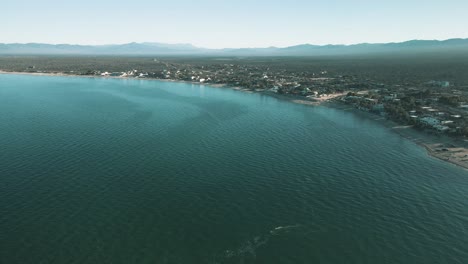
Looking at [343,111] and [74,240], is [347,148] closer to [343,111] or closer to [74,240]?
[343,111]

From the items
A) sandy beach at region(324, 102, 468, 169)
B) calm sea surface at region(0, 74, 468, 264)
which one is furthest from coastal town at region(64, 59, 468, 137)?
calm sea surface at region(0, 74, 468, 264)

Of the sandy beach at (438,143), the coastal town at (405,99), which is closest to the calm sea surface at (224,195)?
the sandy beach at (438,143)

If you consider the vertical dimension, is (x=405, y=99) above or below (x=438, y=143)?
above

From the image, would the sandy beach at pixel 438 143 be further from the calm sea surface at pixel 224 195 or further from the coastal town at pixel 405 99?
the calm sea surface at pixel 224 195

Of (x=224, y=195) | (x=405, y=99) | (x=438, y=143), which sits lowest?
(x=224, y=195)

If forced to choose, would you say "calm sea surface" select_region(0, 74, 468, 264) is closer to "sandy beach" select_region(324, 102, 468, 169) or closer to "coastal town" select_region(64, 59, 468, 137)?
"sandy beach" select_region(324, 102, 468, 169)

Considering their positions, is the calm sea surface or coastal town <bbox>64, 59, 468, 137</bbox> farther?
coastal town <bbox>64, 59, 468, 137</bbox>

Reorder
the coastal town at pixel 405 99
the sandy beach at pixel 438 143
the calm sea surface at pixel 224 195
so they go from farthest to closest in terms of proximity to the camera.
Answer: the coastal town at pixel 405 99 → the sandy beach at pixel 438 143 → the calm sea surface at pixel 224 195

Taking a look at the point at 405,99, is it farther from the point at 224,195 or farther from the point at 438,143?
the point at 224,195

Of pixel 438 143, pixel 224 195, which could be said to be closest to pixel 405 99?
pixel 438 143
